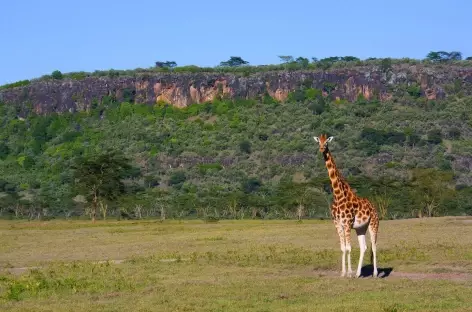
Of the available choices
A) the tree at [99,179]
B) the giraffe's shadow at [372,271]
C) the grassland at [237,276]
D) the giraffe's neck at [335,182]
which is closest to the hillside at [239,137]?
the tree at [99,179]

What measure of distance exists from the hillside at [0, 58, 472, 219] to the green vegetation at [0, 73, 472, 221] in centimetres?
20

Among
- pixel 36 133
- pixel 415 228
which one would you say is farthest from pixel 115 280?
pixel 36 133

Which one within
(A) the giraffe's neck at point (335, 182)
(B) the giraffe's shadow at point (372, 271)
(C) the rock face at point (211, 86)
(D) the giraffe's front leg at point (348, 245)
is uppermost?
(C) the rock face at point (211, 86)

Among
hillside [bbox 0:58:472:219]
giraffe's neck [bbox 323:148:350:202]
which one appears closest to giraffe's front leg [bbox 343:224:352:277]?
giraffe's neck [bbox 323:148:350:202]

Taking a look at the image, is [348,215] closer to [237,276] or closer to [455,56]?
[237,276]

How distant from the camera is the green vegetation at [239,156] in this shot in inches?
2916

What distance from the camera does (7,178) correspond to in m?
112

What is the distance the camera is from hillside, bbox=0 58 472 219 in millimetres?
83000

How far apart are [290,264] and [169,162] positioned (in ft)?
292

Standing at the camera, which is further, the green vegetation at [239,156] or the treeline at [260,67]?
the treeline at [260,67]

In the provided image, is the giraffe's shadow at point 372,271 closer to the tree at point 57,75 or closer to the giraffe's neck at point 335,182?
the giraffe's neck at point 335,182

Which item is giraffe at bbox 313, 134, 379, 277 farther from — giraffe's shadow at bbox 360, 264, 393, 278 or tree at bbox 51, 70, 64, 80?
Result: tree at bbox 51, 70, 64, 80

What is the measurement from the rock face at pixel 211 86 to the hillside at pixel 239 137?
7.6 inches

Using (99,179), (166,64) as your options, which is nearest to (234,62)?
(166,64)
